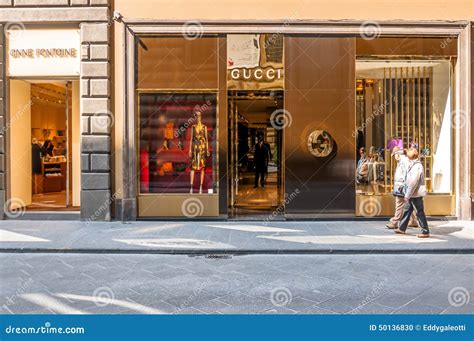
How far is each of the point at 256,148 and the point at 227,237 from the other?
861 centimetres

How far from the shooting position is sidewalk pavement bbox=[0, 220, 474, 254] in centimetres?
879

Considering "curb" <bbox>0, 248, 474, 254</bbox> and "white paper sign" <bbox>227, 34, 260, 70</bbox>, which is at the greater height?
"white paper sign" <bbox>227, 34, 260, 70</bbox>

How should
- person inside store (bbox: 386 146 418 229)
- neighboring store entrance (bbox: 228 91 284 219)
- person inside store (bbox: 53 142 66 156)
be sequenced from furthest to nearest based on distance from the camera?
person inside store (bbox: 53 142 66 156), neighboring store entrance (bbox: 228 91 284 219), person inside store (bbox: 386 146 418 229)

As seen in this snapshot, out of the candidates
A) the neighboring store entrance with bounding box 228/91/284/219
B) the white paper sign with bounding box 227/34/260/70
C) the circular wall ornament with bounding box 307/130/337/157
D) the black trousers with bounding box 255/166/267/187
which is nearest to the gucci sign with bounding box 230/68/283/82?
the white paper sign with bounding box 227/34/260/70

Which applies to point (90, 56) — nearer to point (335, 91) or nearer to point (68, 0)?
point (68, 0)

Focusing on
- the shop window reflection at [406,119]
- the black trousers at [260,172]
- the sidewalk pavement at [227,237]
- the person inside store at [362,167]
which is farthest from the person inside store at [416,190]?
the black trousers at [260,172]

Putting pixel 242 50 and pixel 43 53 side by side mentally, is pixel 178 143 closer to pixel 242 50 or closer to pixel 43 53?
pixel 242 50

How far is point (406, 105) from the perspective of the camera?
1270 cm

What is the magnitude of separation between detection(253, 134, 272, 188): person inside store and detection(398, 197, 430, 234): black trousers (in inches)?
330

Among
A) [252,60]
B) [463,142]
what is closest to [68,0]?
[252,60]

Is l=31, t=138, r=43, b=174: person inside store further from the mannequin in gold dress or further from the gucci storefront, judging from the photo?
the mannequin in gold dress

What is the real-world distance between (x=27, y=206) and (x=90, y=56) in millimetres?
4590

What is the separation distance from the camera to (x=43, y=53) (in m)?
12.3

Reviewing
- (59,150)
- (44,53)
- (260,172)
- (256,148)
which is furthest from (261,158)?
(44,53)
